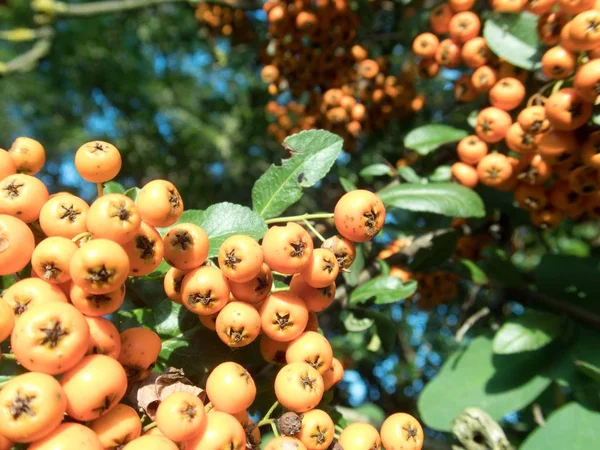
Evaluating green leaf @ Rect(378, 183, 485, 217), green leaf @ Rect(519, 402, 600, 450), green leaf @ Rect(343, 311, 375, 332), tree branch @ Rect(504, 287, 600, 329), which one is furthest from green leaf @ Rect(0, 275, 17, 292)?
tree branch @ Rect(504, 287, 600, 329)

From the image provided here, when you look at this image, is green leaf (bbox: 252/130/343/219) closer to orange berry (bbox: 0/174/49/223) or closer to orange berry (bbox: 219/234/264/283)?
orange berry (bbox: 219/234/264/283)

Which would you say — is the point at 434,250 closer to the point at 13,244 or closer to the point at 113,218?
the point at 113,218

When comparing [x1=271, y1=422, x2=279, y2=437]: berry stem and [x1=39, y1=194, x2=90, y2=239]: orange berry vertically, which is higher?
[x1=39, y1=194, x2=90, y2=239]: orange berry

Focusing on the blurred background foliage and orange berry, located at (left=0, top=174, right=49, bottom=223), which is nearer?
orange berry, located at (left=0, top=174, right=49, bottom=223)

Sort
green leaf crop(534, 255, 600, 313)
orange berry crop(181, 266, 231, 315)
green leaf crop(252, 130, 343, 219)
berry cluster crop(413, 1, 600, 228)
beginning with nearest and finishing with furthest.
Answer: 1. orange berry crop(181, 266, 231, 315)
2. green leaf crop(252, 130, 343, 219)
3. berry cluster crop(413, 1, 600, 228)
4. green leaf crop(534, 255, 600, 313)

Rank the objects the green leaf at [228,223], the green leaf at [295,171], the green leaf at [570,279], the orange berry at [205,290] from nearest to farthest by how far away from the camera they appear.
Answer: the orange berry at [205,290]
the green leaf at [228,223]
the green leaf at [295,171]
the green leaf at [570,279]

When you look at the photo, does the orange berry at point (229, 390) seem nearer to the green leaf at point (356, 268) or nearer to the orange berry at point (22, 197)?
the orange berry at point (22, 197)

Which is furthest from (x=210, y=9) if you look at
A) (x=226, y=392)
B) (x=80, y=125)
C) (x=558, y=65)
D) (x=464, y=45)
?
(x=80, y=125)

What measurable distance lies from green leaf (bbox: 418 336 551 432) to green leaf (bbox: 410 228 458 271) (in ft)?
1.95

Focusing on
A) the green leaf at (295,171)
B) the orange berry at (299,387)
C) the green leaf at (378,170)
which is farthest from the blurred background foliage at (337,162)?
the orange berry at (299,387)

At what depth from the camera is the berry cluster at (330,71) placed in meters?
2.97

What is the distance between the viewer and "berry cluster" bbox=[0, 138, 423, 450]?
105 centimetres

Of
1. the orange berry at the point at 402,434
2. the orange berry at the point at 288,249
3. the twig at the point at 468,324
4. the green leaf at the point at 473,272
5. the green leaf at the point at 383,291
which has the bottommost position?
the twig at the point at 468,324

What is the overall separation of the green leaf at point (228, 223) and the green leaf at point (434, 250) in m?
1.02
